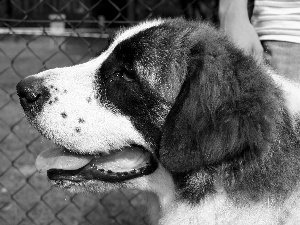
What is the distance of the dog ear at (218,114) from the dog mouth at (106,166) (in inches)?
8.5

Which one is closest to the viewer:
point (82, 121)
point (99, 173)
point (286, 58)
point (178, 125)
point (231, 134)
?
point (231, 134)

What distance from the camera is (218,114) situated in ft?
8.38

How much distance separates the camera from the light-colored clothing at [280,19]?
11.1 feet

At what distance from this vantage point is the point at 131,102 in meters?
2.81

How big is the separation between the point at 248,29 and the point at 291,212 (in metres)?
1.27

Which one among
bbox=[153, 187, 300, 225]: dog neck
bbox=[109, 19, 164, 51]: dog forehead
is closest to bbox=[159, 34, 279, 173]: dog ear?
bbox=[153, 187, 300, 225]: dog neck

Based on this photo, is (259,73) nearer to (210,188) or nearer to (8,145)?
(210,188)

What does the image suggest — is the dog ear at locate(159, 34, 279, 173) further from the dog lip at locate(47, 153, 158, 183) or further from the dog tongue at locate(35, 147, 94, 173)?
the dog tongue at locate(35, 147, 94, 173)

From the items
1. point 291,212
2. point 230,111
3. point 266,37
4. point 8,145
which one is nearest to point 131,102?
point 230,111

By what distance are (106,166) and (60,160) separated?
26 centimetres

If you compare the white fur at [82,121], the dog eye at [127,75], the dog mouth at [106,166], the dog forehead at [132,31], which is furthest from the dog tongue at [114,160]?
the dog forehead at [132,31]

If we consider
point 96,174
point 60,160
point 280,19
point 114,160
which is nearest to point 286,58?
point 280,19

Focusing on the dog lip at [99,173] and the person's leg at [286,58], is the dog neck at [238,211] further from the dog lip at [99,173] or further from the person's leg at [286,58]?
the person's leg at [286,58]

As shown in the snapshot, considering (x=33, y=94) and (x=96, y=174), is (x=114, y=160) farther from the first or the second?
(x=33, y=94)
